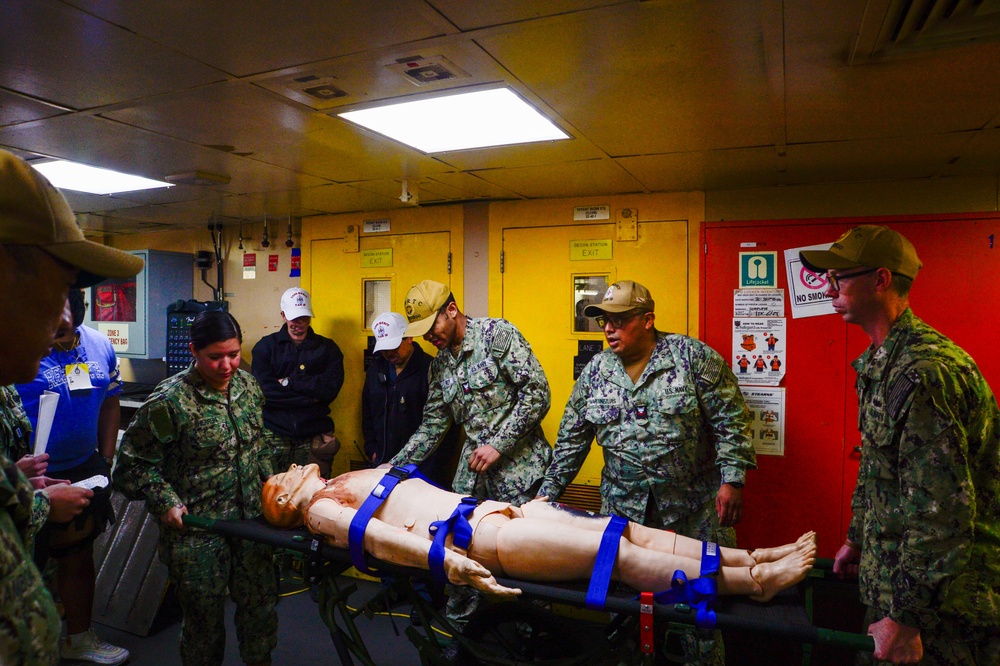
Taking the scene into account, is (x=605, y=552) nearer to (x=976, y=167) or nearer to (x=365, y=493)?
(x=365, y=493)

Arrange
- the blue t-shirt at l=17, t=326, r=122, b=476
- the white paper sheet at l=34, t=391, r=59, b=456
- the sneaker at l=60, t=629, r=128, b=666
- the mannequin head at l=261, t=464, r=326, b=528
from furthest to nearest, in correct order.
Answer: the sneaker at l=60, t=629, r=128, b=666 < the blue t-shirt at l=17, t=326, r=122, b=476 < the white paper sheet at l=34, t=391, r=59, b=456 < the mannequin head at l=261, t=464, r=326, b=528

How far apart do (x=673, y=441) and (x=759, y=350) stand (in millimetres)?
1073

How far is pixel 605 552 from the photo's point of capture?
79.4 inches

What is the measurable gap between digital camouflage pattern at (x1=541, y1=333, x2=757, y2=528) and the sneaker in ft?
7.72

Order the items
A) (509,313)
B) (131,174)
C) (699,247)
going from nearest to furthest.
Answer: (131,174), (699,247), (509,313)

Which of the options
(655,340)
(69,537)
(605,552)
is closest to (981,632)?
(605,552)

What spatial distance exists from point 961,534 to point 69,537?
3643 mm

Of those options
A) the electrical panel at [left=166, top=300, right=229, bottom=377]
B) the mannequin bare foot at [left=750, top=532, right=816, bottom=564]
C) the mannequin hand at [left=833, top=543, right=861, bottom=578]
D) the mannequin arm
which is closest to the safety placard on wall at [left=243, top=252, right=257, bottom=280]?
the electrical panel at [left=166, top=300, right=229, bottom=377]

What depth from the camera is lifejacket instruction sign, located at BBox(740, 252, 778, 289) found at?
3393 millimetres

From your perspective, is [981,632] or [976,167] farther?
[976,167]

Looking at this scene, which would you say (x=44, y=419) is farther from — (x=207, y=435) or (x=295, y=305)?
(x=295, y=305)

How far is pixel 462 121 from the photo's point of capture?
240cm

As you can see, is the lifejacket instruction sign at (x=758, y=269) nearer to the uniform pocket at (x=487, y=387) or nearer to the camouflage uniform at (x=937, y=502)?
the uniform pocket at (x=487, y=387)

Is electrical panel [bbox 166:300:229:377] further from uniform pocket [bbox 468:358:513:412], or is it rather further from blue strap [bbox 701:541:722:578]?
blue strap [bbox 701:541:722:578]
